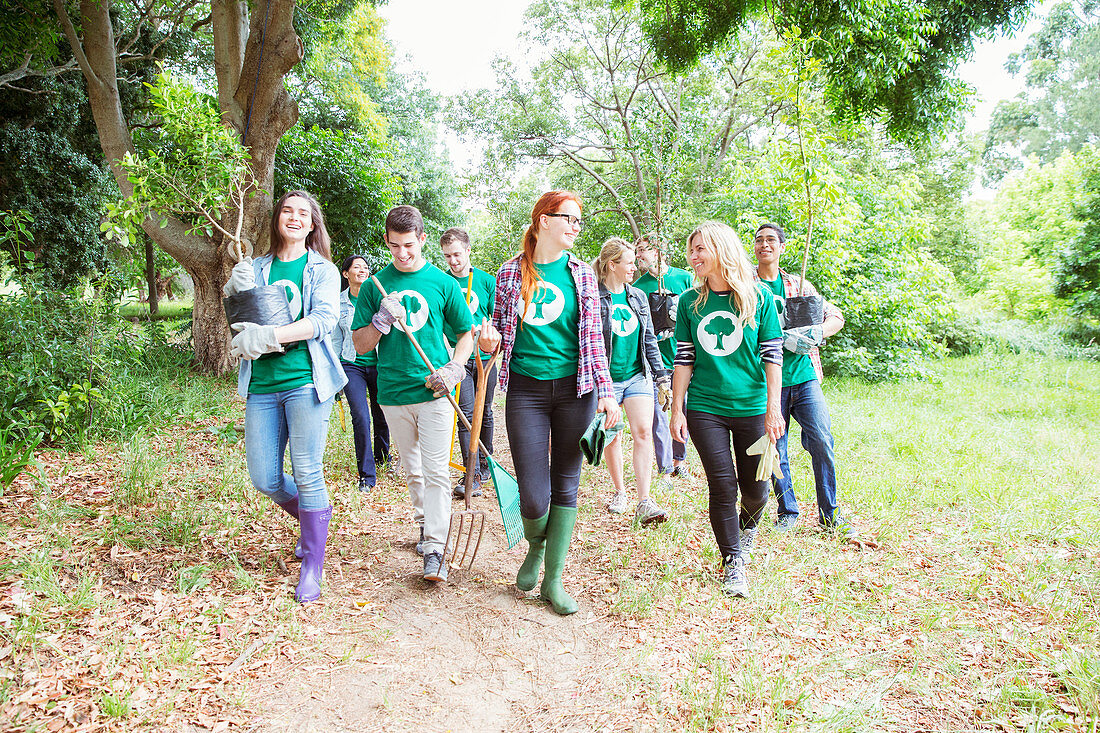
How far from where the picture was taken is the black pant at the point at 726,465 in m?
3.57

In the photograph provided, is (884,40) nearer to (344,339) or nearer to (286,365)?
(344,339)

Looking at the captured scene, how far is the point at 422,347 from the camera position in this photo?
12.4ft

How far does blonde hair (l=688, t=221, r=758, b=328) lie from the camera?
11.5 ft

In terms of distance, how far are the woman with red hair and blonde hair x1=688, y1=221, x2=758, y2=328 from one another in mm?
710

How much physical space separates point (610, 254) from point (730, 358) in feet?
5.45

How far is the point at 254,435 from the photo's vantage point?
3436 millimetres

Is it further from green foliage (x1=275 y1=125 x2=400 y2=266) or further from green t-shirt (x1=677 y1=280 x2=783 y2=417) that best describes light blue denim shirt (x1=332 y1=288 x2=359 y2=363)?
green foliage (x1=275 y1=125 x2=400 y2=266)

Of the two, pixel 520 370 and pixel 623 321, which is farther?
pixel 623 321

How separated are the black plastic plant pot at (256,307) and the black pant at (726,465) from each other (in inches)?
89.5

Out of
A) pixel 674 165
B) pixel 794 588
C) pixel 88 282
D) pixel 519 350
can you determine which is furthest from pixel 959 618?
pixel 674 165

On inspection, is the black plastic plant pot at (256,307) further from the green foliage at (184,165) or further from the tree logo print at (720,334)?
the tree logo print at (720,334)

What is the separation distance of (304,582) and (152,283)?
1974 centimetres

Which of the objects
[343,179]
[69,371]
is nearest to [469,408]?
[69,371]

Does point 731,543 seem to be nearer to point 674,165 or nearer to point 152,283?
point 674,165
